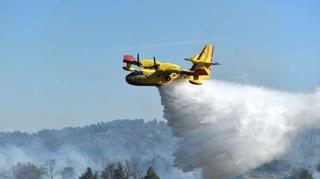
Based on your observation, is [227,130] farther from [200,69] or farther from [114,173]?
[114,173]

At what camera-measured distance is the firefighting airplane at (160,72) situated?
7044cm

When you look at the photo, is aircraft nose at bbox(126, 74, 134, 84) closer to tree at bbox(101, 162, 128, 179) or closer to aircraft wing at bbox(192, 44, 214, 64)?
aircraft wing at bbox(192, 44, 214, 64)

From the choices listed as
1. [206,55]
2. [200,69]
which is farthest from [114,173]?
[200,69]

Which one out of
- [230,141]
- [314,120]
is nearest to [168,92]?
[230,141]

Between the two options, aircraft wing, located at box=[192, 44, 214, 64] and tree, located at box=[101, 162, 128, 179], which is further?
tree, located at box=[101, 162, 128, 179]

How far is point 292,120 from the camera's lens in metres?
72.4

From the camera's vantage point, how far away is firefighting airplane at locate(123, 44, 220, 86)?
70.4 meters

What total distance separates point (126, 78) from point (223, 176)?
39.8 ft

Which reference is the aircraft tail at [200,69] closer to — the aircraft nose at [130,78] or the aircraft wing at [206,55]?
the aircraft wing at [206,55]

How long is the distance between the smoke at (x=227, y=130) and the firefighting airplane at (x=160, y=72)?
5.13ft

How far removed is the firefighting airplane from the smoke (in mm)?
1564

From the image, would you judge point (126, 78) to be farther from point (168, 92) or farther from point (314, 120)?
point (314, 120)

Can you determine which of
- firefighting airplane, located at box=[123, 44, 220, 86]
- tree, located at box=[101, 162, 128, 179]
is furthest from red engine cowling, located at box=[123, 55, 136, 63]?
tree, located at box=[101, 162, 128, 179]

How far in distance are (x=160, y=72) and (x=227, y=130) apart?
808cm
